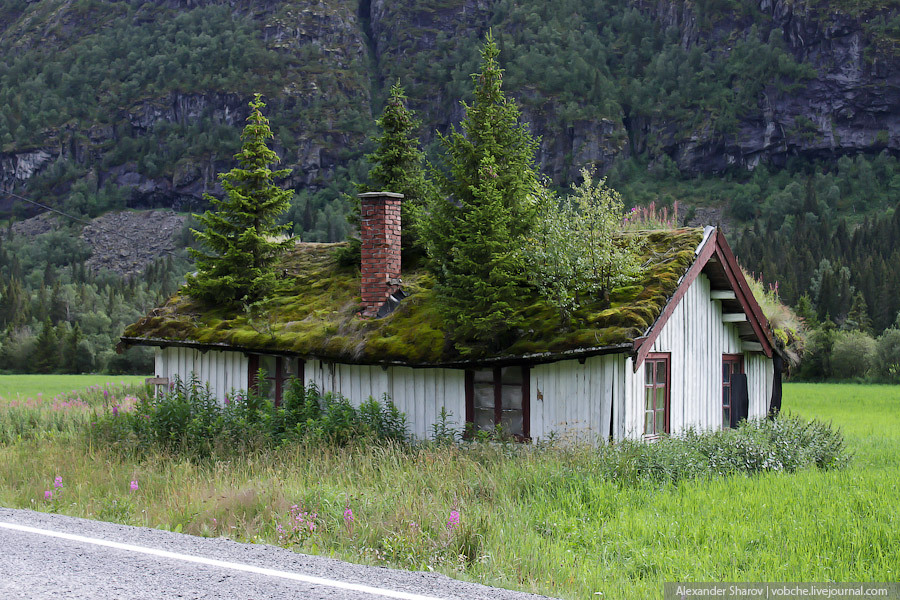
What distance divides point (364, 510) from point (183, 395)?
32.9ft

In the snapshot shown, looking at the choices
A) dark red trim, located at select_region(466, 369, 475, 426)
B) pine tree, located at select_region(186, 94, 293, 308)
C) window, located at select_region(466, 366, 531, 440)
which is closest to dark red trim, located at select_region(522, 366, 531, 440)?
window, located at select_region(466, 366, 531, 440)

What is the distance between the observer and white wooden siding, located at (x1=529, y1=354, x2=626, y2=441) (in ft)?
44.3

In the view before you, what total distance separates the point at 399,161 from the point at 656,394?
8.45 m

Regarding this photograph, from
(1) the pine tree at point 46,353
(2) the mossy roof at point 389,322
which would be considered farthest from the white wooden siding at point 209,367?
(1) the pine tree at point 46,353

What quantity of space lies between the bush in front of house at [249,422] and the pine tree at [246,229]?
8.71ft

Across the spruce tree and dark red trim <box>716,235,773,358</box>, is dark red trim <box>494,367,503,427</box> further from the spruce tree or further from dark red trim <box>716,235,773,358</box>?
dark red trim <box>716,235,773,358</box>

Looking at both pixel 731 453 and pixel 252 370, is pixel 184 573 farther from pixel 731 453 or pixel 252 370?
pixel 252 370

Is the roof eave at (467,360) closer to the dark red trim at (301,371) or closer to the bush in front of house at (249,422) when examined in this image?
the dark red trim at (301,371)

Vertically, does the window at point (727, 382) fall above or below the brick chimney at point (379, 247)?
below

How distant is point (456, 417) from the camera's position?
15.0 metres

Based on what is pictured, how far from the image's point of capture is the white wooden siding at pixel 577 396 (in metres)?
13.5

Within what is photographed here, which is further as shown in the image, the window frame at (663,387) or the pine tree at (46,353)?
the pine tree at (46,353)

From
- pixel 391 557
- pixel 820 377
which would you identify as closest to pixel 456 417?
pixel 391 557

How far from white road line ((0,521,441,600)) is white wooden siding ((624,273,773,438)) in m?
7.99
